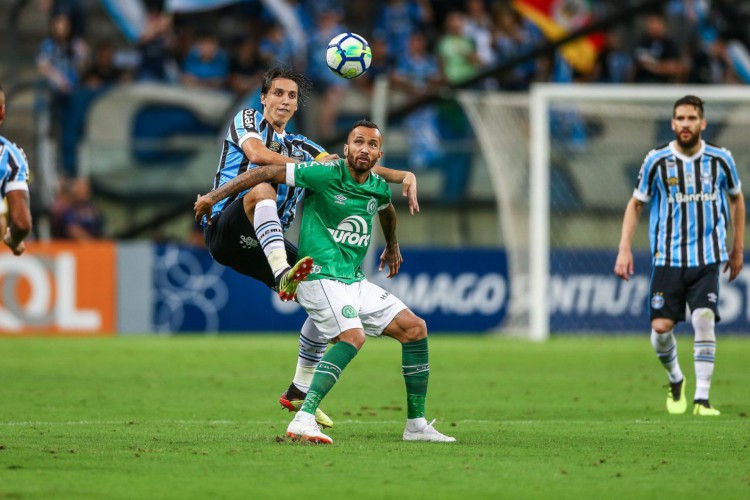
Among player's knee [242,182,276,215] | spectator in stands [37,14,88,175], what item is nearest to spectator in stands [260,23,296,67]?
spectator in stands [37,14,88,175]

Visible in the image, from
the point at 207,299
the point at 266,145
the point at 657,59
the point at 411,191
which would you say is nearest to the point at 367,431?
the point at 411,191

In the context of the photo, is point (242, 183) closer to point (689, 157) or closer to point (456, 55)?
point (689, 157)

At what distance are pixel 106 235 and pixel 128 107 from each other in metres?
2.11

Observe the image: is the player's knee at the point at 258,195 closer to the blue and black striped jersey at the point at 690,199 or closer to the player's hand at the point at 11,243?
the player's hand at the point at 11,243

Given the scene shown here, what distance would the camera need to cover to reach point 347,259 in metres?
8.20

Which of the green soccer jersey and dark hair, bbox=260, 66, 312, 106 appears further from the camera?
dark hair, bbox=260, 66, 312, 106

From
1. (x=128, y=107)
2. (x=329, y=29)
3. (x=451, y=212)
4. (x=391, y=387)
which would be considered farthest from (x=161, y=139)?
(x=391, y=387)

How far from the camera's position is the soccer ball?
9055mm

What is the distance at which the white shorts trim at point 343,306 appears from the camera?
7.99 meters

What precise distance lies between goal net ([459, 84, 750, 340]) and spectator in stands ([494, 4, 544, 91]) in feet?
5.57

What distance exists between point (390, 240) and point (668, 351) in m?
2.88

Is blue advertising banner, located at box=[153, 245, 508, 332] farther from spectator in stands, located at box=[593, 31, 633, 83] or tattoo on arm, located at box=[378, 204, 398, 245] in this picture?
tattoo on arm, located at box=[378, 204, 398, 245]

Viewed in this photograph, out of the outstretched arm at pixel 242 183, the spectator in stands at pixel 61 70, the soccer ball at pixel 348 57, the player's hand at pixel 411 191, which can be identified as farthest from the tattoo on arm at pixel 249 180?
the spectator in stands at pixel 61 70

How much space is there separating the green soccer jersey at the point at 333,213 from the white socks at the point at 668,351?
328 centimetres
